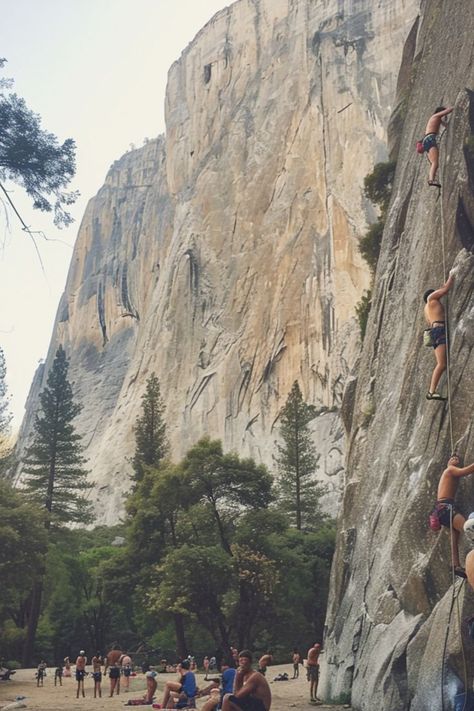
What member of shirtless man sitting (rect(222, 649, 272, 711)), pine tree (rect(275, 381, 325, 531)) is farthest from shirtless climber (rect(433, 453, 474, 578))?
pine tree (rect(275, 381, 325, 531))

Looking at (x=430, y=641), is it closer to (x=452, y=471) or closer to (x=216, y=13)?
(x=452, y=471)

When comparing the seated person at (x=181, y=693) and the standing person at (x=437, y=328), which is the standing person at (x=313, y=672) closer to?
the seated person at (x=181, y=693)

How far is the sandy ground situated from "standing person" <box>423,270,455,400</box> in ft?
18.7

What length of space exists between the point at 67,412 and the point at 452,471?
3222cm

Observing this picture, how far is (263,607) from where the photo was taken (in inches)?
959

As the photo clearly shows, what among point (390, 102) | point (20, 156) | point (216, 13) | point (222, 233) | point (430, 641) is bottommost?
point (430, 641)

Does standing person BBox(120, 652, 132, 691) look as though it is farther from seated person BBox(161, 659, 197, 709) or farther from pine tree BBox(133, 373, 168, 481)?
pine tree BBox(133, 373, 168, 481)

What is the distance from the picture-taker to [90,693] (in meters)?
20.7

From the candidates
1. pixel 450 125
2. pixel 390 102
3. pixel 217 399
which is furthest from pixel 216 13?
pixel 450 125

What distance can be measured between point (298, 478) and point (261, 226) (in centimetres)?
2606

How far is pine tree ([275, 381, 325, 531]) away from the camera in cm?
3841

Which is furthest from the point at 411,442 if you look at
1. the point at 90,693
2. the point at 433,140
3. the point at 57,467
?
the point at 57,467

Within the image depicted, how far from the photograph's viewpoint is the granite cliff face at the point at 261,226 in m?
52.7

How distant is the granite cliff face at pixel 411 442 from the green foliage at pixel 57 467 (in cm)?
2201
